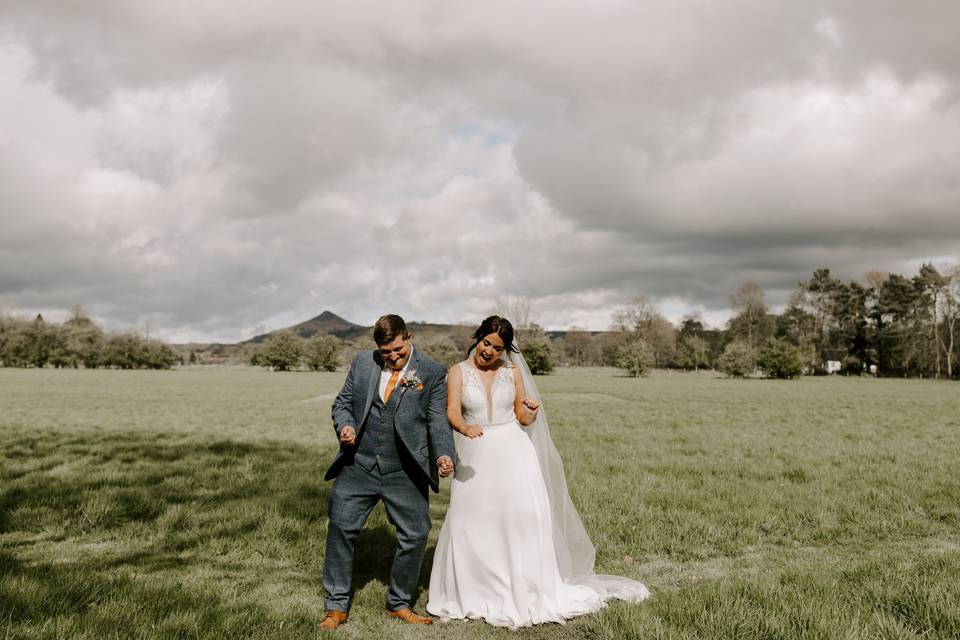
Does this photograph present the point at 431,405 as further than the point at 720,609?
Yes

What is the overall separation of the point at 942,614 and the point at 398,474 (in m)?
4.03

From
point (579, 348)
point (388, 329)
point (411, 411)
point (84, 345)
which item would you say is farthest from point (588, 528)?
point (579, 348)

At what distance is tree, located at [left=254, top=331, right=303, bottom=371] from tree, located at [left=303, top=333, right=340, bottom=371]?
5.27 ft

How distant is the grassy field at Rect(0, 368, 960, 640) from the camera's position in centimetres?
415

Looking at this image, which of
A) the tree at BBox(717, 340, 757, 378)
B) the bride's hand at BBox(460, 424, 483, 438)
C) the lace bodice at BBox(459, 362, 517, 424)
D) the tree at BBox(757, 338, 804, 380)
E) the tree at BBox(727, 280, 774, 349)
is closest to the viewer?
the bride's hand at BBox(460, 424, 483, 438)

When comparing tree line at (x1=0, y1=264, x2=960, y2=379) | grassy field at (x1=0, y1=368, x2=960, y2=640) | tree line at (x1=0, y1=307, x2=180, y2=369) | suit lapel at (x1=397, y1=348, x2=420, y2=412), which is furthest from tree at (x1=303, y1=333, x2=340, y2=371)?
suit lapel at (x1=397, y1=348, x2=420, y2=412)

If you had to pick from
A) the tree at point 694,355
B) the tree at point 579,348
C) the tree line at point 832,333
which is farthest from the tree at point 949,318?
the tree at point 579,348

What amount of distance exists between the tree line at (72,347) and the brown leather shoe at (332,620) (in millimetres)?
106063

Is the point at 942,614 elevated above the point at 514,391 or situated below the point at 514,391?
below

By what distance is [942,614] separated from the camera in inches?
163

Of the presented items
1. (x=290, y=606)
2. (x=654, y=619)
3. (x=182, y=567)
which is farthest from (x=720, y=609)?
(x=182, y=567)

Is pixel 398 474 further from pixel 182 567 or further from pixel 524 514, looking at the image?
pixel 182 567

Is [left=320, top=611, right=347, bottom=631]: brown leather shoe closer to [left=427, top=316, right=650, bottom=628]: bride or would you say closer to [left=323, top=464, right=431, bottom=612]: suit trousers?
[left=323, top=464, right=431, bottom=612]: suit trousers

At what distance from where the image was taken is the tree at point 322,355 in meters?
101
